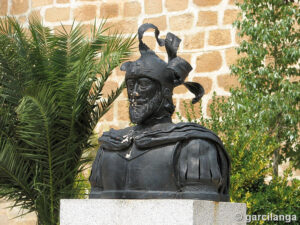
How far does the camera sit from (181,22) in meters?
9.23

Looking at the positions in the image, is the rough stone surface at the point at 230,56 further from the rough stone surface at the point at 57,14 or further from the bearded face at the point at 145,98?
the bearded face at the point at 145,98

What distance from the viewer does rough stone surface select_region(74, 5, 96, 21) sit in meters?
10.0

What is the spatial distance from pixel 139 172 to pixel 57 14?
281 inches

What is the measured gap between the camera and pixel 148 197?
137 inches

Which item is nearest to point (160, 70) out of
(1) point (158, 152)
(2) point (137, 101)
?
(2) point (137, 101)

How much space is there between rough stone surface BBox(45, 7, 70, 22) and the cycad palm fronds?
9.79 ft

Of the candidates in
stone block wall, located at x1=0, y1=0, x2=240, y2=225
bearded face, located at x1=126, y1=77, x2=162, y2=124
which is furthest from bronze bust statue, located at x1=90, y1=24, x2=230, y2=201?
stone block wall, located at x1=0, y1=0, x2=240, y2=225

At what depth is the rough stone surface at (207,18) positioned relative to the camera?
9.00 meters

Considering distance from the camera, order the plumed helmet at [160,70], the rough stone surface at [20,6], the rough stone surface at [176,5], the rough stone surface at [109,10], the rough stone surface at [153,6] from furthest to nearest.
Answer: the rough stone surface at [20,6] < the rough stone surface at [109,10] < the rough stone surface at [153,6] < the rough stone surface at [176,5] < the plumed helmet at [160,70]

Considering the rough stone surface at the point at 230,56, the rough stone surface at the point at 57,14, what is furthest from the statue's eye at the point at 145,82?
the rough stone surface at the point at 57,14

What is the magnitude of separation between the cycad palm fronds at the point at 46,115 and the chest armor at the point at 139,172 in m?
2.94

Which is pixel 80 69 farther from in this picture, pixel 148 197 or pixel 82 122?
pixel 148 197

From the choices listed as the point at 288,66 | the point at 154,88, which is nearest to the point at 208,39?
the point at 288,66

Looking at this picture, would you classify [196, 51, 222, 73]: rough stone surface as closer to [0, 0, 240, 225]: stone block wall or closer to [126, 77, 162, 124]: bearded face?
[0, 0, 240, 225]: stone block wall
